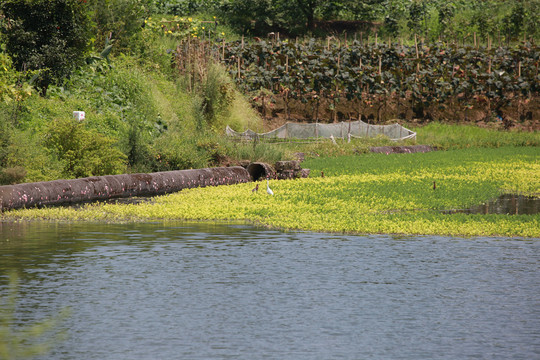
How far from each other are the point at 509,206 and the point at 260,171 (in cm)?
987

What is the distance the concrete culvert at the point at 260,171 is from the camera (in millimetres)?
26545

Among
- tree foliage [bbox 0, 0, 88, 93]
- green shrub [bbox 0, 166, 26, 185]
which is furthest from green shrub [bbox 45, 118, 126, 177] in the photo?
tree foliage [bbox 0, 0, 88, 93]

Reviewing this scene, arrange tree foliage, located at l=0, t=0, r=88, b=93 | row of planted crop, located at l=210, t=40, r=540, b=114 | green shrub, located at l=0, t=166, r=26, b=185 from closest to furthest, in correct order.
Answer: green shrub, located at l=0, t=166, r=26, b=185, tree foliage, located at l=0, t=0, r=88, b=93, row of planted crop, located at l=210, t=40, r=540, b=114

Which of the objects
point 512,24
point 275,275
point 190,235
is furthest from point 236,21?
point 275,275

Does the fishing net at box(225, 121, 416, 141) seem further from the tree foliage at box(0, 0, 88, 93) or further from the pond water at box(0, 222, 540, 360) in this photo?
the pond water at box(0, 222, 540, 360)

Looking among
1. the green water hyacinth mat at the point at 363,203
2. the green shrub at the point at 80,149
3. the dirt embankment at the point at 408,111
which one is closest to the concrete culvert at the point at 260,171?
the green water hyacinth mat at the point at 363,203

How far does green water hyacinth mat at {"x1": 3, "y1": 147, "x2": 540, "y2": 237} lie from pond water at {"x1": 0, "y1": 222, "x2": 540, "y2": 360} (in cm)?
111

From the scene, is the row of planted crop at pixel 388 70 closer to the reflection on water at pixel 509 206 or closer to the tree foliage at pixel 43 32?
the tree foliage at pixel 43 32

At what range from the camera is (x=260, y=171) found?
2745 centimetres

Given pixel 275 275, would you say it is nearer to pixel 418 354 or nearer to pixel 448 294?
pixel 448 294

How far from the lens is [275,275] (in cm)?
1141

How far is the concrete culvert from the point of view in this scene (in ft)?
87.1

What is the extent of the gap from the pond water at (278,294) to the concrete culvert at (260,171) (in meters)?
11.2

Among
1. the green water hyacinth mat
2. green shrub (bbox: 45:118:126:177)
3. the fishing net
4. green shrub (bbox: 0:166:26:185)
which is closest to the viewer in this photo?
the green water hyacinth mat
